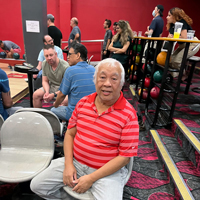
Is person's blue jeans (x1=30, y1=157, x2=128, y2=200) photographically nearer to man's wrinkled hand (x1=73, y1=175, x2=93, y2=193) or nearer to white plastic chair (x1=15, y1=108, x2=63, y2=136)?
man's wrinkled hand (x1=73, y1=175, x2=93, y2=193)

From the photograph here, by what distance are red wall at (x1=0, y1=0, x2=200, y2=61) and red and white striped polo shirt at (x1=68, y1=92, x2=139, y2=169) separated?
575 cm

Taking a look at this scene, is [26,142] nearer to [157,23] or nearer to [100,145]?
[100,145]

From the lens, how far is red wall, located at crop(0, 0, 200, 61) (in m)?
6.10

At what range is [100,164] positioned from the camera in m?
1.15

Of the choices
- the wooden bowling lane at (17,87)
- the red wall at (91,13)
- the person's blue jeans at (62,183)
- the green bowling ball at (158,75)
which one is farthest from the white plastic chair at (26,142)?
the red wall at (91,13)

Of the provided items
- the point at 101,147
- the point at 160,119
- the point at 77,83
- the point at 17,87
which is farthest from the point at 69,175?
the point at 17,87

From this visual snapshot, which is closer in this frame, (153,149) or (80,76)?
(80,76)

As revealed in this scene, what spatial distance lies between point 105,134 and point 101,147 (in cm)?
9

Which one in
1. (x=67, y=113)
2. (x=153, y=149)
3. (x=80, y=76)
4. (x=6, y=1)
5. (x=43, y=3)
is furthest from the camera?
(x=6, y=1)

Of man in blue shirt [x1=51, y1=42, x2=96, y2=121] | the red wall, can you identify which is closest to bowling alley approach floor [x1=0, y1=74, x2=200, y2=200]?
man in blue shirt [x1=51, y1=42, x2=96, y2=121]

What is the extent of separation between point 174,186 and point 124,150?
2.34 ft

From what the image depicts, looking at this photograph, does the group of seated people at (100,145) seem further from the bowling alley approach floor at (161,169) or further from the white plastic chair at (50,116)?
the bowling alley approach floor at (161,169)

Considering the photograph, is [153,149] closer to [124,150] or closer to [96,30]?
[124,150]

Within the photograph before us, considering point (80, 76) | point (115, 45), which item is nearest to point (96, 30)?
point (115, 45)
